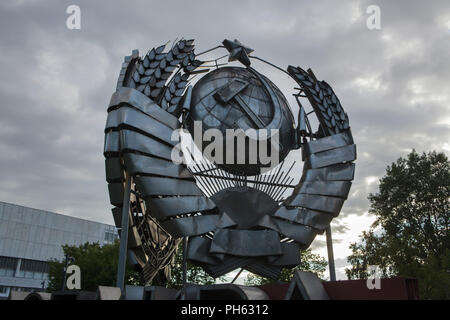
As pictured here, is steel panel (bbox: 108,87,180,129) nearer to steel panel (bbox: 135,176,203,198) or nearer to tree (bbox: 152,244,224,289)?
steel panel (bbox: 135,176,203,198)

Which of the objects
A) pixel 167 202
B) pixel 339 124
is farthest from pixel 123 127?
pixel 339 124

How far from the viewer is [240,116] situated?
474 inches

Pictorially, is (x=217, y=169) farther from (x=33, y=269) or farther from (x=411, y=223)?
(x=33, y=269)

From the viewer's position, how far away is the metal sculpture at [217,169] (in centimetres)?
1034

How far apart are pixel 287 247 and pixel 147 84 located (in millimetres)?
6007

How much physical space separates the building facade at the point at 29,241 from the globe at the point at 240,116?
3878 centimetres

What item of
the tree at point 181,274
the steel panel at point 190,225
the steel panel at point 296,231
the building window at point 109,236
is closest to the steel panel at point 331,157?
the steel panel at point 296,231

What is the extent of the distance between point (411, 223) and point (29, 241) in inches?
1603

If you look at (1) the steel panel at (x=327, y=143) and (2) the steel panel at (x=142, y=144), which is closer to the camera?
(2) the steel panel at (x=142, y=144)

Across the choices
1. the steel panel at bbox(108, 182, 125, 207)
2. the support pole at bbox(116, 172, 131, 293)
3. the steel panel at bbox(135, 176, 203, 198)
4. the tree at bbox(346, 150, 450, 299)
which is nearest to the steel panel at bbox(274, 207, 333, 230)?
the steel panel at bbox(135, 176, 203, 198)

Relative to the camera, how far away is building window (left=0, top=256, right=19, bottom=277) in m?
43.2

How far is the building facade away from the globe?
127 ft

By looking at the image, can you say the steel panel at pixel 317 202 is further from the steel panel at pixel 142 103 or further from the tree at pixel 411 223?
the tree at pixel 411 223

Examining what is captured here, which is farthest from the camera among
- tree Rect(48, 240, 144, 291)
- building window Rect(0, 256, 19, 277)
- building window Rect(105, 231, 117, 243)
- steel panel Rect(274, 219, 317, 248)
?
building window Rect(105, 231, 117, 243)
